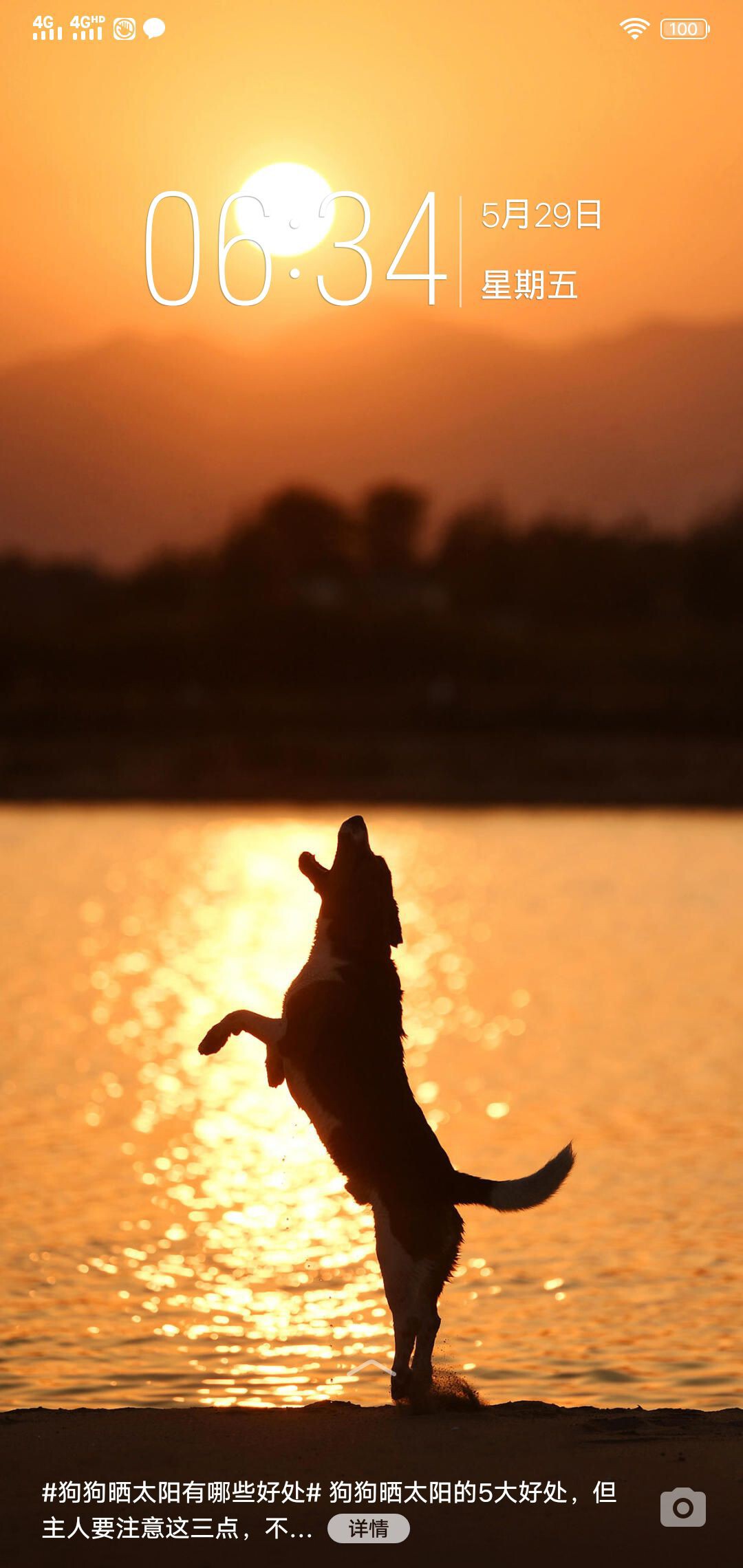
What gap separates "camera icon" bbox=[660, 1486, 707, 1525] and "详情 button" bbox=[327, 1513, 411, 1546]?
0.75m

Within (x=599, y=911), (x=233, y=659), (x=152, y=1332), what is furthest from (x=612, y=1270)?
(x=233, y=659)

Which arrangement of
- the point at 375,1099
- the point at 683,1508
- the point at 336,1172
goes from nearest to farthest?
the point at 683,1508
the point at 375,1099
the point at 336,1172

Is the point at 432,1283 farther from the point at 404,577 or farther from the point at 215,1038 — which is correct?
the point at 404,577

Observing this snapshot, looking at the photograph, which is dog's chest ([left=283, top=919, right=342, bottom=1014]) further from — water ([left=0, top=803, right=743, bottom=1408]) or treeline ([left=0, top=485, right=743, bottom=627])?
treeline ([left=0, top=485, right=743, bottom=627])

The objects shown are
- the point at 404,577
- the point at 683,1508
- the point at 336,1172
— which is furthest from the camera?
the point at 404,577

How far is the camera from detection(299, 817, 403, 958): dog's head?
737cm

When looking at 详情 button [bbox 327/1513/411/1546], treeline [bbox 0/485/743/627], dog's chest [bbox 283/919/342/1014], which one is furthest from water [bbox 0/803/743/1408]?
treeline [bbox 0/485/743/627]

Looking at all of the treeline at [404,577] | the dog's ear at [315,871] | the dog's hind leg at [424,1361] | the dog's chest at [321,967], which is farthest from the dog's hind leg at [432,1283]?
the treeline at [404,577]

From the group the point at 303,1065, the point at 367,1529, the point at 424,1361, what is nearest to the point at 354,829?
the point at 303,1065

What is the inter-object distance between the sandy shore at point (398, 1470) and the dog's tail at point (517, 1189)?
0.76 meters

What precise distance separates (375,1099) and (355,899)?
0.72 metres

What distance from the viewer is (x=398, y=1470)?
6500mm

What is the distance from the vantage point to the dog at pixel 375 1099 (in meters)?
7.28

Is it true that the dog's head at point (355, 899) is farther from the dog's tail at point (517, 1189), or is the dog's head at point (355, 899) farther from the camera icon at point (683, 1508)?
the camera icon at point (683, 1508)
